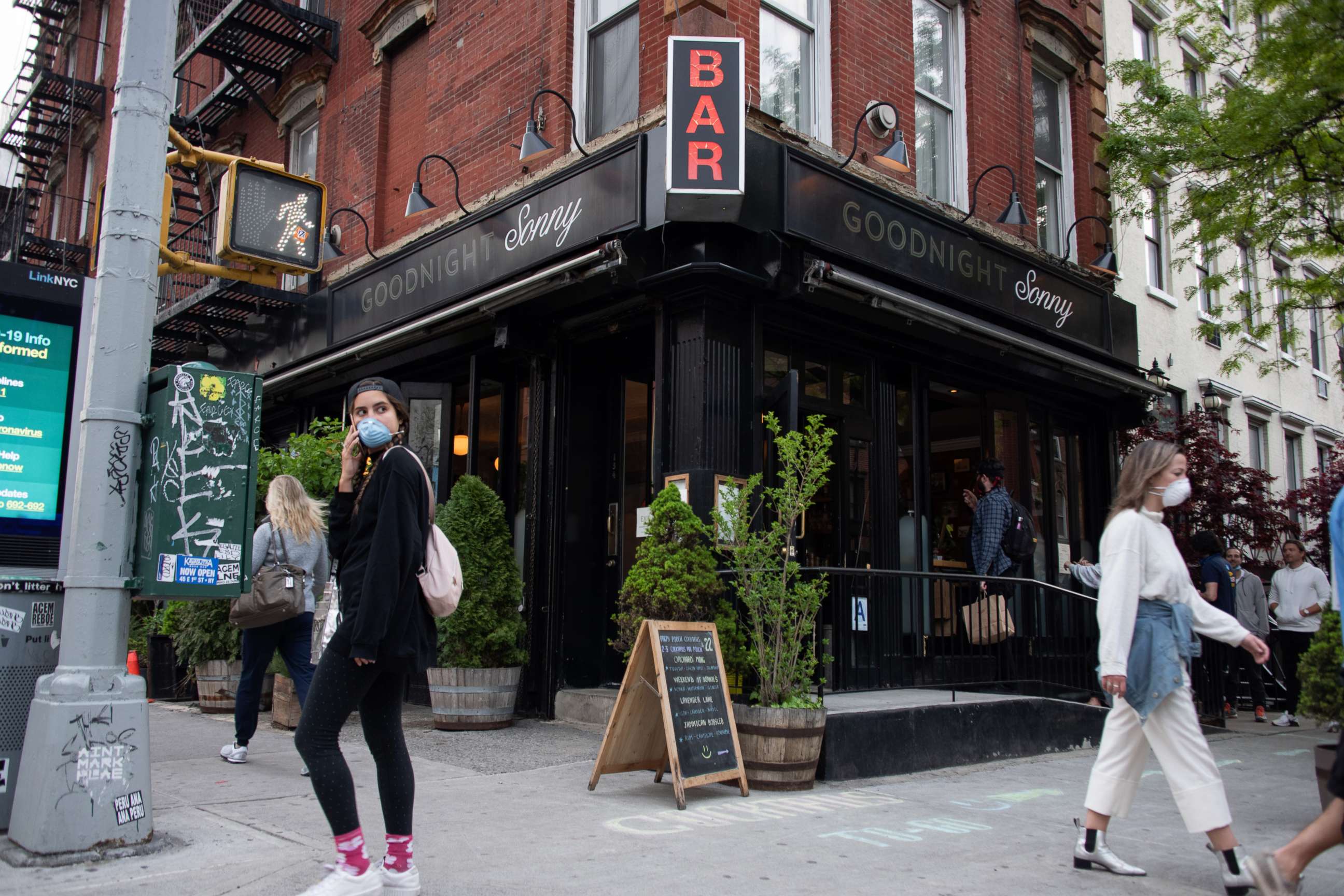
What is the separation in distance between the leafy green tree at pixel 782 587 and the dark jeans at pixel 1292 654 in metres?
7.78

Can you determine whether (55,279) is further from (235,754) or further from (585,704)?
(585,704)

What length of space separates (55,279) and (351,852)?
3.41 meters

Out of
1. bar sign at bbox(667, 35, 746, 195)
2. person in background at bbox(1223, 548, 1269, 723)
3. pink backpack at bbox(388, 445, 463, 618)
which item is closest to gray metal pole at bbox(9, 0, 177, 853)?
pink backpack at bbox(388, 445, 463, 618)

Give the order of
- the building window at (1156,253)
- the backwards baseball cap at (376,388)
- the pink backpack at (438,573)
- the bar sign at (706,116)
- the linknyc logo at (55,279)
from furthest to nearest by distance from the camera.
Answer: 1. the building window at (1156,253)
2. the bar sign at (706,116)
3. the linknyc logo at (55,279)
4. the backwards baseball cap at (376,388)
5. the pink backpack at (438,573)

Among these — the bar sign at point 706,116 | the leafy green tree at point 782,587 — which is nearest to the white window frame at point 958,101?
the bar sign at point 706,116

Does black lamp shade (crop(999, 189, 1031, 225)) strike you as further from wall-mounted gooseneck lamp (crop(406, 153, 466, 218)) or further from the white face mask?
the white face mask

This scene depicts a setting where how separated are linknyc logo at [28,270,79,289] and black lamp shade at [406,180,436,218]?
5.63 m

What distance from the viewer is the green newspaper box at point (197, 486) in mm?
4609

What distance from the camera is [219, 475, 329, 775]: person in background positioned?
6.63m

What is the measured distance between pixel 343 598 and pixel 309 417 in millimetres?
10610

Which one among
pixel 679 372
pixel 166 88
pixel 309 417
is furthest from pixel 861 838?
pixel 309 417

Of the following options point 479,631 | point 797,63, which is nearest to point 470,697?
point 479,631

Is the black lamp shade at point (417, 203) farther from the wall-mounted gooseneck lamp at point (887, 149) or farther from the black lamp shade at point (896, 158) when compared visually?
the black lamp shade at point (896, 158)

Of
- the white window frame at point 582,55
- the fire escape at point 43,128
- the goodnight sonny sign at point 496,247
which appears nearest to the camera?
the goodnight sonny sign at point 496,247
